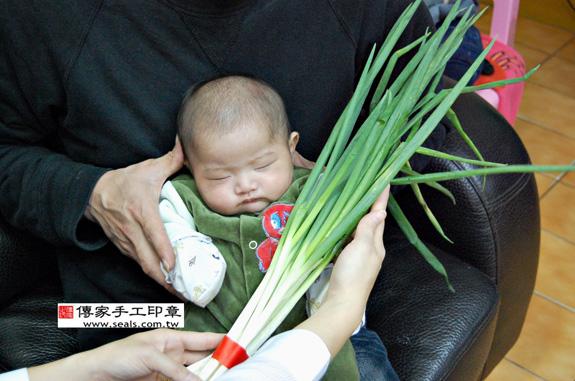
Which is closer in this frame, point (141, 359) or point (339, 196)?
point (141, 359)

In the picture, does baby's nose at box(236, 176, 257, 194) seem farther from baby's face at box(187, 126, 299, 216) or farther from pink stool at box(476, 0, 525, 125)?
pink stool at box(476, 0, 525, 125)

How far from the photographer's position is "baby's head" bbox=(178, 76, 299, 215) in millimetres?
1064

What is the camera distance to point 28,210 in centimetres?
116

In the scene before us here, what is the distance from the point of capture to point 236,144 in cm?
106

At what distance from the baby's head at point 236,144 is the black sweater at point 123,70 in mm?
94

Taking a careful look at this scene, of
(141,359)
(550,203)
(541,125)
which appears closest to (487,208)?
(141,359)

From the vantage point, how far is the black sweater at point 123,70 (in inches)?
44.3

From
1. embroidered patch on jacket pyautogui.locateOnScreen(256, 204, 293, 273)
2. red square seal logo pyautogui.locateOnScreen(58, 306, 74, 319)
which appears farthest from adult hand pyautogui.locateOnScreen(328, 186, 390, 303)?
red square seal logo pyautogui.locateOnScreen(58, 306, 74, 319)

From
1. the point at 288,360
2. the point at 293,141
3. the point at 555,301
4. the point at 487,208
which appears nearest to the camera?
the point at 288,360

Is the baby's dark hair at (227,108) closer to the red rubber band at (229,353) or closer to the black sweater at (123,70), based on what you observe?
the black sweater at (123,70)

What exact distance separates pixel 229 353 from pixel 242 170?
311mm

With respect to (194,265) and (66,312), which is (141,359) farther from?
(66,312)

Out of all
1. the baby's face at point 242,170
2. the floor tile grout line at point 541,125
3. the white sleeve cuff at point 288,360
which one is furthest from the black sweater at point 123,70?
the floor tile grout line at point 541,125

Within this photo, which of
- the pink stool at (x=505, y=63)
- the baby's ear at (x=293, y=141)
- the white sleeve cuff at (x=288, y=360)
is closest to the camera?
the white sleeve cuff at (x=288, y=360)
